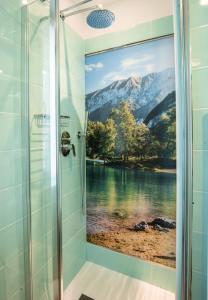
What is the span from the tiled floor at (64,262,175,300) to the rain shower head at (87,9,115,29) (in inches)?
79.5

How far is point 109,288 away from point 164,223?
2.30ft

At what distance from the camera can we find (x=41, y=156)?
124 cm

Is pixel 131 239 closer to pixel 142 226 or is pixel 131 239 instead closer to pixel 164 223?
pixel 142 226

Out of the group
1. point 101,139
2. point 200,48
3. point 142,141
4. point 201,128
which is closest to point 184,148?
point 201,128

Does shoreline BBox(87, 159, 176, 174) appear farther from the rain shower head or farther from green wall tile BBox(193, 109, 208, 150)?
the rain shower head

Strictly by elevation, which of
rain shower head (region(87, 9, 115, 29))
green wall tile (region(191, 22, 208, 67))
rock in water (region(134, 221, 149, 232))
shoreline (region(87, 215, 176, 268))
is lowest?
shoreline (region(87, 215, 176, 268))

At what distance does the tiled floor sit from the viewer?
1505 millimetres

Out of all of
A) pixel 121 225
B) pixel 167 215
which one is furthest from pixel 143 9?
pixel 121 225

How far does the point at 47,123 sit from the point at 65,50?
715mm

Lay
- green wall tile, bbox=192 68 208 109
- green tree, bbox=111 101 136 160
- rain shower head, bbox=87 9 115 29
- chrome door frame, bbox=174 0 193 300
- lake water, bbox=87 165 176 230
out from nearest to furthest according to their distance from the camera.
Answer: chrome door frame, bbox=174 0 193 300, green wall tile, bbox=192 68 208 109, rain shower head, bbox=87 9 115 29, lake water, bbox=87 165 176 230, green tree, bbox=111 101 136 160

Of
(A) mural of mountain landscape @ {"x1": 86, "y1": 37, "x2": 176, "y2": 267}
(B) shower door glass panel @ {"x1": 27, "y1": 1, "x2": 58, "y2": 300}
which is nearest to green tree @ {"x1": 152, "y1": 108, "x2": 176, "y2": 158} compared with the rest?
(A) mural of mountain landscape @ {"x1": 86, "y1": 37, "x2": 176, "y2": 267}

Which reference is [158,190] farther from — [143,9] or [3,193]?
[143,9]

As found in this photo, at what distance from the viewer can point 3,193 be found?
1.08m

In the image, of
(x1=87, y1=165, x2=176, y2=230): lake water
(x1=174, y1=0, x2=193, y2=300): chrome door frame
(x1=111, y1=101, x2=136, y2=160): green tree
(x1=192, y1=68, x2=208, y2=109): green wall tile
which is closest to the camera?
(x1=174, y1=0, x2=193, y2=300): chrome door frame
